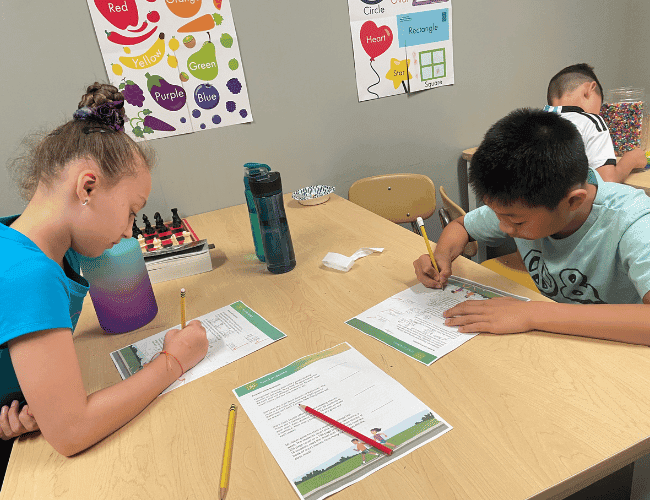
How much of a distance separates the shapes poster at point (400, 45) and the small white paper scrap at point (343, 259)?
1.07 metres

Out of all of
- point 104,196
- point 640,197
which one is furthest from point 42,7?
point 640,197

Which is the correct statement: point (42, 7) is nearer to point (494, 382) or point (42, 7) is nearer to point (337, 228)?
point (337, 228)

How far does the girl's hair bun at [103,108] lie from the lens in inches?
33.9

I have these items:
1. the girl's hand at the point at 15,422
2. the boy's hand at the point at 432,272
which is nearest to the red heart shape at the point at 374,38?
the boy's hand at the point at 432,272

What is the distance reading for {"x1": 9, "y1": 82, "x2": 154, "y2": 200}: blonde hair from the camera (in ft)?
2.63

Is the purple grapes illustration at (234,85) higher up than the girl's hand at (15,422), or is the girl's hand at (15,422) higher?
the purple grapes illustration at (234,85)

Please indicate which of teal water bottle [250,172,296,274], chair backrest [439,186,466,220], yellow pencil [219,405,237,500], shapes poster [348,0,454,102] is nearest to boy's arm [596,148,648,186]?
chair backrest [439,186,466,220]

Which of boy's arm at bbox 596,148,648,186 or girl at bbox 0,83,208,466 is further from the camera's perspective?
boy's arm at bbox 596,148,648,186

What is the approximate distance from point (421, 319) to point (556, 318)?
26 centimetres

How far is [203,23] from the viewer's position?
1739 mm

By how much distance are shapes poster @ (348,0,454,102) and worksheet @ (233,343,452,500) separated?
62.8 inches

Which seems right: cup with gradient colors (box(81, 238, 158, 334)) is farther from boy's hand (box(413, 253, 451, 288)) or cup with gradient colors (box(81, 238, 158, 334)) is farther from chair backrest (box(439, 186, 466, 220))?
chair backrest (box(439, 186, 466, 220))

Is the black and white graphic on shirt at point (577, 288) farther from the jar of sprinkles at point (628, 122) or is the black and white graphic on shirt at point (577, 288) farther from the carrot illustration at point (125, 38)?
the carrot illustration at point (125, 38)

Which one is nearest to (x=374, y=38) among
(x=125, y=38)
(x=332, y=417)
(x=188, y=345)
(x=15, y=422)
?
(x=125, y=38)
